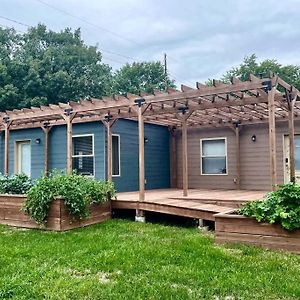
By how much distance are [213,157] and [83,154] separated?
156 inches

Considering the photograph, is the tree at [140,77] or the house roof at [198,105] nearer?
the house roof at [198,105]

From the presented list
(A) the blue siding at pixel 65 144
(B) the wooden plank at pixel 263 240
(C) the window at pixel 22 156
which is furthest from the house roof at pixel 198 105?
(B) the wooden plank at pixel 263 240

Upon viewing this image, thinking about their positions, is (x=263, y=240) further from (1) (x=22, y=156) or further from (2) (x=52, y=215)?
(1) (x=22, y=156)

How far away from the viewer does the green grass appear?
3344 millimetres

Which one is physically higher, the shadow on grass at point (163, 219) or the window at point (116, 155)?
the window at point (116, 155)

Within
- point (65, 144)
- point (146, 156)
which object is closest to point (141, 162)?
point (146, 156)

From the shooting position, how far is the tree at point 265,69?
24.6 metres

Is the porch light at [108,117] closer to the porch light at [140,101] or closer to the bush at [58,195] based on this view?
the porch light at [140,101]

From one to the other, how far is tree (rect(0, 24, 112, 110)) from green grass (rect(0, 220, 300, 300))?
554 inches

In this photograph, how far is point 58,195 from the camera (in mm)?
6469

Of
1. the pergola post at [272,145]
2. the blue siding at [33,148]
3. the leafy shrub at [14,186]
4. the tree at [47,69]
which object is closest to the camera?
the pergola post at [272,145]

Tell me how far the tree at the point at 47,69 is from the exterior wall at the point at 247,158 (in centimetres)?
997

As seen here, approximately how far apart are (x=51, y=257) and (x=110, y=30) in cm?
2396

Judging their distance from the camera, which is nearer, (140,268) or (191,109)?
(140,268)
